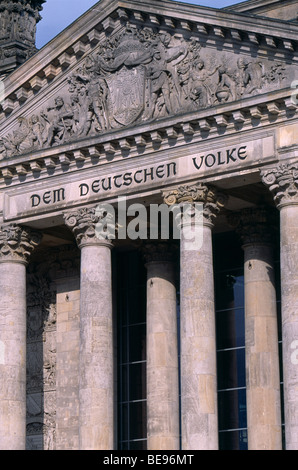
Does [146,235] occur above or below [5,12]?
below

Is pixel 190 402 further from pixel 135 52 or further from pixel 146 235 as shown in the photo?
pixel 135 52

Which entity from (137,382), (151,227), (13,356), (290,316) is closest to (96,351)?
(13,356)

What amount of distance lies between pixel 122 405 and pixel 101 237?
6953 millimetres

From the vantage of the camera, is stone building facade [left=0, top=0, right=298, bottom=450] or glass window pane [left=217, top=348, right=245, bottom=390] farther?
glass window pane [left=217, top=348, right=245, bottom=390]

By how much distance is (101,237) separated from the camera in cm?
4650

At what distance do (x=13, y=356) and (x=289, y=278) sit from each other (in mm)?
10734

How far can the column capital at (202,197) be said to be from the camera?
44.2 m

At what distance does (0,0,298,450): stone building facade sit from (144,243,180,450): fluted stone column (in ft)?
0.22

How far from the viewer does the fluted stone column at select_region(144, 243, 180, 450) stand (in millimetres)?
47031

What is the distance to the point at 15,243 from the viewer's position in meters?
48.2

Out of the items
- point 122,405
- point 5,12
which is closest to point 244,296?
point 122,405

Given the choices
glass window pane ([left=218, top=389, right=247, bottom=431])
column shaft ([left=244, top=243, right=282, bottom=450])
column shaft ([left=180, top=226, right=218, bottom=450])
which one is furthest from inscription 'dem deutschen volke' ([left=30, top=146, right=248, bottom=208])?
glass window pane ([left=218, top=389, right=247, bottom=431])

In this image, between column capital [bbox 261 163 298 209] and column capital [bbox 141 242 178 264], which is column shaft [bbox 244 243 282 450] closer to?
column capital [bbox 141 242 178 264]
